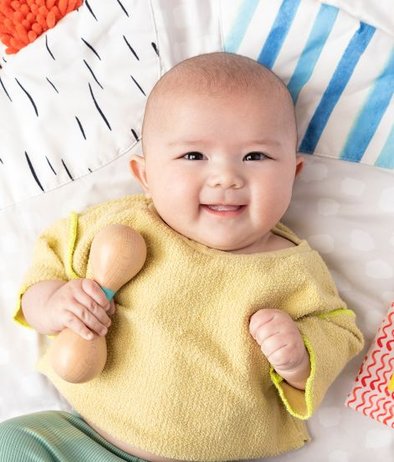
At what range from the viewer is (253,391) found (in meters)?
1.25

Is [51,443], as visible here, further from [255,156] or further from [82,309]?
[255,156]

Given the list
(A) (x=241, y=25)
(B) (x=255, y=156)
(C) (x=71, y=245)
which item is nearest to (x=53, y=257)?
(C) (x=71, y=245)

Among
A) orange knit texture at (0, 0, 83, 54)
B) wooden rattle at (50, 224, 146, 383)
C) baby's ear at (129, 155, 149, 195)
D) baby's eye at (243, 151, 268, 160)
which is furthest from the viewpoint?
orange knit texture at (0, 0, 83, 54)

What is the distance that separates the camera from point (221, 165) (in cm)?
123

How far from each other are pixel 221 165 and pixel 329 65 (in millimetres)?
345

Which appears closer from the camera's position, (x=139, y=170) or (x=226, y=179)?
(x=226, y=179)

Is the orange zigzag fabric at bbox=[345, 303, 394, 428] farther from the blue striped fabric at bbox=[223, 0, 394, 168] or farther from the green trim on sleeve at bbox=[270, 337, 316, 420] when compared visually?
the blue striped fabric at bbox=[223, 0, 394, 168]

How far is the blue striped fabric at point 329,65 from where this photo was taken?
1402 millimetres

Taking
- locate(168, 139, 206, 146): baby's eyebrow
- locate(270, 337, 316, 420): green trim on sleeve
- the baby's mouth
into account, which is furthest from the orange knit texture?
locate(270, 337, 316, 420): green trim on sleeve

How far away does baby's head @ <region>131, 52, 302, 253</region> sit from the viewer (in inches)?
48.7

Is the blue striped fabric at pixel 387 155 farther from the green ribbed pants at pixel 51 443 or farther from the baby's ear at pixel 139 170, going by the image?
the green ribbed pants at pixel 51 443

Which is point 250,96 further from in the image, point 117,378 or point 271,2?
point 117,378

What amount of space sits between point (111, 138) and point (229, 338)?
1.54 feet

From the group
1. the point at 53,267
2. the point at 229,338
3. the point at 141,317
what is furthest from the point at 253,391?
the point at 53,267
